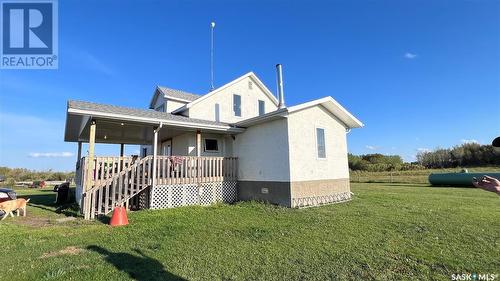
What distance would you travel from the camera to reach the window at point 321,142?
1176 cm

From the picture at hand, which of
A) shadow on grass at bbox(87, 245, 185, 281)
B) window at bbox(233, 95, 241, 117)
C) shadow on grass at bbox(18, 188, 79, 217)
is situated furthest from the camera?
window at bbox(233, 95, 241, 117)

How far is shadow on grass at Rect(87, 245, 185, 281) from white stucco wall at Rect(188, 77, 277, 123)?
33.3 ft

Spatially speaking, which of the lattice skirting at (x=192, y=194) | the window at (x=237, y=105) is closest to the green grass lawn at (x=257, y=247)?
the lattice skirting at (x=192, y=194)

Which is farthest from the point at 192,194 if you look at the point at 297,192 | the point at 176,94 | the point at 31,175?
the point at 31,175

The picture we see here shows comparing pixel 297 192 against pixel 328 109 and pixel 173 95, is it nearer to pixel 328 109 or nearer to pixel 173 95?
pixel 328 109

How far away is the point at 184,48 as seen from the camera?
17.0 meters

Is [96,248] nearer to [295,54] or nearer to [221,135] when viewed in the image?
[221,135]

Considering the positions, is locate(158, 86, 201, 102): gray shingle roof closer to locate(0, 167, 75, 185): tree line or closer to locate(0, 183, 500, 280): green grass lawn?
locate(0, 183, 500, 280): green grass lawn

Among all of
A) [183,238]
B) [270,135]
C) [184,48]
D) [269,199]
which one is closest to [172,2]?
[184,48]

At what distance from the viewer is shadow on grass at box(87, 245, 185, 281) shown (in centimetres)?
396

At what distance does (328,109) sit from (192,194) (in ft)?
24.2

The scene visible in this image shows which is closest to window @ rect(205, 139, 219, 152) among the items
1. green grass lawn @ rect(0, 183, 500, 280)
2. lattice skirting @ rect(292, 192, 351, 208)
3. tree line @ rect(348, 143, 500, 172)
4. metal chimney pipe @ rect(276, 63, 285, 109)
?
metal chimney pipe @ rect(276, 63, 285, 109)

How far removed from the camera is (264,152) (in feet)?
37.5

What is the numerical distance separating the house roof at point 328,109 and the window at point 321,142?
1.22 meters
